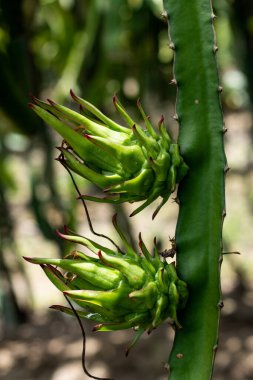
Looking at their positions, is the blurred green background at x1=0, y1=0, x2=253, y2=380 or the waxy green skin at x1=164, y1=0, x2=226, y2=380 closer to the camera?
the waxy green skin at x1=164, y1=0, x2=226, y2=380

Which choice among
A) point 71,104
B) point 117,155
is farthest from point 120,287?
point 71,104

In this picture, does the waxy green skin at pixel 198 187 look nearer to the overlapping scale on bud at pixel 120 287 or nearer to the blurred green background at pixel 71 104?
the overlapping scale on bud at pixel 120 287

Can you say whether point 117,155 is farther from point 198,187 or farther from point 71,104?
point 71,104

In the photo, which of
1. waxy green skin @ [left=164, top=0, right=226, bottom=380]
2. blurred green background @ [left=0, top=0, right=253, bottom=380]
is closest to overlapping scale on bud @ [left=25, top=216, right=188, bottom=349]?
waxy green skin @ [left=164, top=0, right=226, bottom=380]

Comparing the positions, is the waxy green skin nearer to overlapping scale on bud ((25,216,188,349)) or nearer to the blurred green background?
overlapping scale on bud ((25,216,188,349))

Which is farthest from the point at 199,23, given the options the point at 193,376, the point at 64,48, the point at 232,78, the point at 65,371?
the point at 232,78

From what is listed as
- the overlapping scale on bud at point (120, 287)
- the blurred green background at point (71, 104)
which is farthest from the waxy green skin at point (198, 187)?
the blurred green background at point (71, 104)
